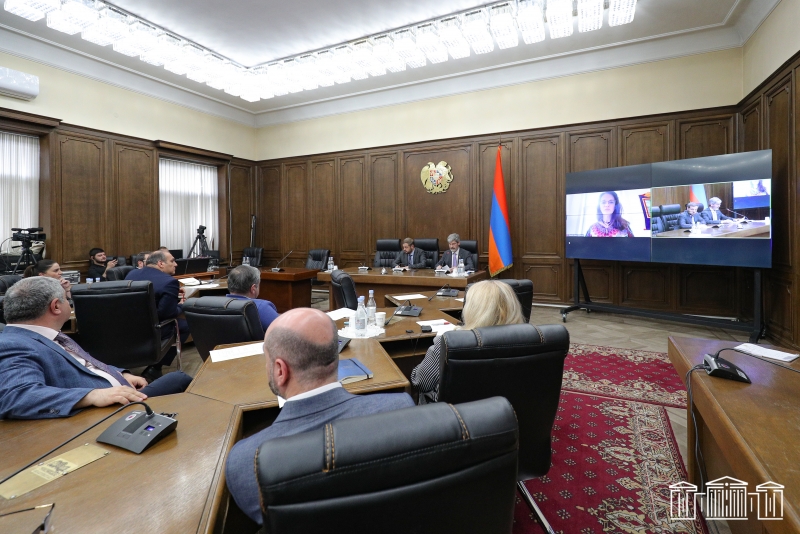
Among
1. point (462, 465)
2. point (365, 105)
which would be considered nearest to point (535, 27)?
point (365, 105)

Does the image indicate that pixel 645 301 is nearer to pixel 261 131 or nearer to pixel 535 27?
pixel 535 27

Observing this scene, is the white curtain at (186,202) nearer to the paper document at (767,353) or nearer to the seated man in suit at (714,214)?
the paper document at (767,353)

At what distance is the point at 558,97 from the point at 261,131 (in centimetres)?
642

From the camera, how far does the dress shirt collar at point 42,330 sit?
5.21 ft

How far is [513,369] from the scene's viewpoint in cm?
143

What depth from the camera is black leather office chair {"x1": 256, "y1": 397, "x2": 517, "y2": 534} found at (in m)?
0.61

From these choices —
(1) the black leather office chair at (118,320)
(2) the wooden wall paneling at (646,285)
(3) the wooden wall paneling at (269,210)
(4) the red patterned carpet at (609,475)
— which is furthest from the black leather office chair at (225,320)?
(3) the wooden wall paneling at (269,210)

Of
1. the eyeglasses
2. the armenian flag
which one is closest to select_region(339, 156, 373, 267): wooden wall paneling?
the armenian flag

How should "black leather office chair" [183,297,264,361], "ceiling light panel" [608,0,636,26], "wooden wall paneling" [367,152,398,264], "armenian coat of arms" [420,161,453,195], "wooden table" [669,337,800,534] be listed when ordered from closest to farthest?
1. "wooden table" [669,337,800,534]
2. "black leather office chair" [183,297,264,361]
3. "ceiling light panel" [608,0,636,26]
4. "armenian coat of arms" [420,161,453,195]
5. "wooden wall paneling" [367,152,398,264]

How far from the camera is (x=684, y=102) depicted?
564 cm

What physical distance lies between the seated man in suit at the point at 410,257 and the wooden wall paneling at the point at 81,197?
4.77 metres

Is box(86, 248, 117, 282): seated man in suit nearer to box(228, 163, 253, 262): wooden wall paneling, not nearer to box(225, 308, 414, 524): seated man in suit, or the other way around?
box(228, 163, 253, 262): wooden wall paneling

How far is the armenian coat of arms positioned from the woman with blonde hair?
18.6 feet

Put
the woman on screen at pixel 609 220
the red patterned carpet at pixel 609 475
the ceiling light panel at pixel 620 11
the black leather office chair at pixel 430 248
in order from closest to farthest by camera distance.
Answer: the red patterned carpet at pixel 609 475 → the ceiling light panel at pixel 620 11 → the woman on screen at pixel 609 220 → the black leather office chair at pixel 430 248
